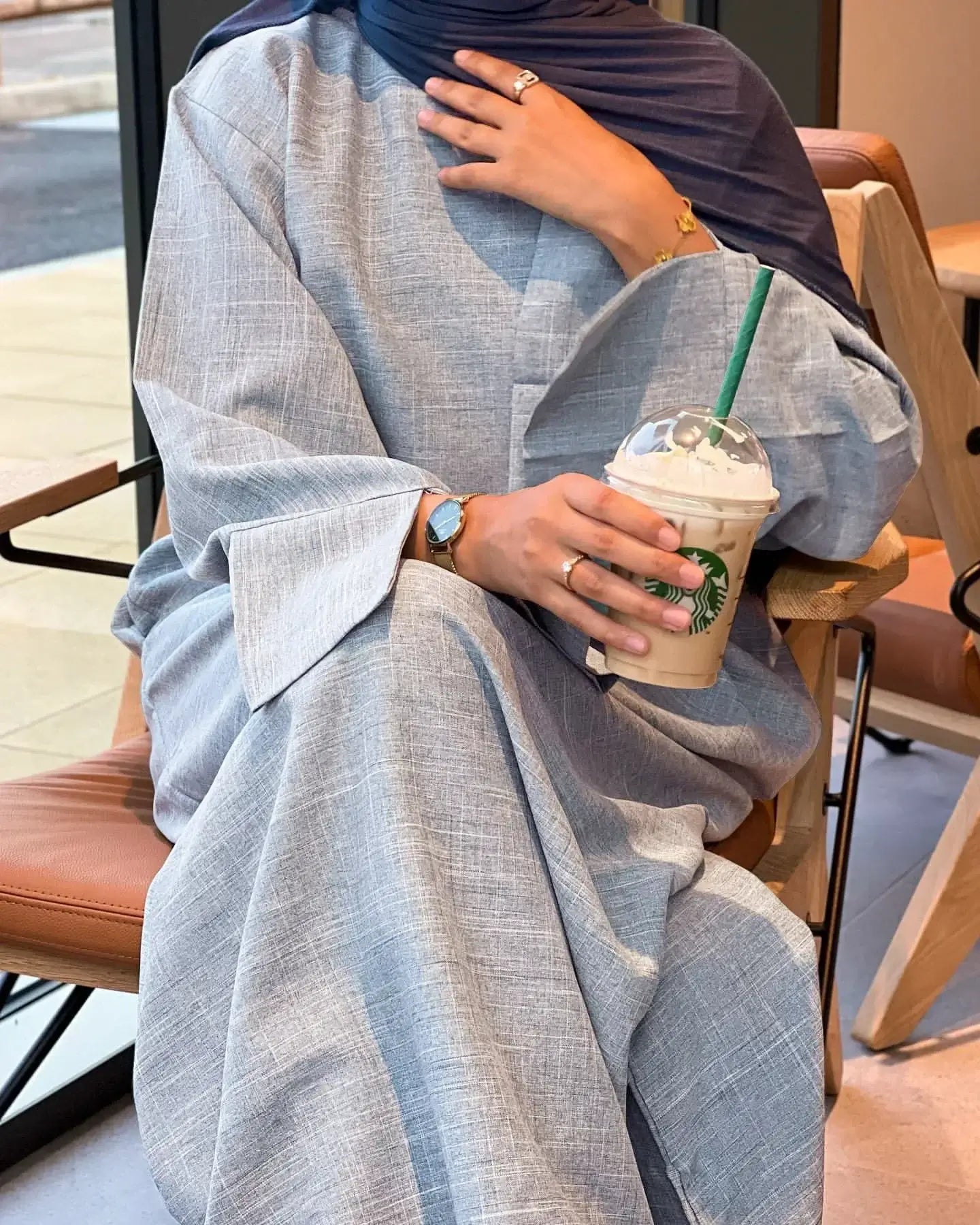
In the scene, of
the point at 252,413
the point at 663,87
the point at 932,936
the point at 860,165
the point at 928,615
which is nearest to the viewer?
the point at 252,413

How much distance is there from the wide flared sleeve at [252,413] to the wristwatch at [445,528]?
2cm

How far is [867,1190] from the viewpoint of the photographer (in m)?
1.71

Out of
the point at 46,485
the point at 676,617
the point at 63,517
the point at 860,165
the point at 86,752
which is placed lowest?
the point at 86,752

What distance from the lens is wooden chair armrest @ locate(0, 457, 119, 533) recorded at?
1452mm

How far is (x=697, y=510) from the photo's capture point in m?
1.05

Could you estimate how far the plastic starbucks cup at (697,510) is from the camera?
3.45ft

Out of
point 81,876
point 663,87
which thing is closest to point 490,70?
point 663,87

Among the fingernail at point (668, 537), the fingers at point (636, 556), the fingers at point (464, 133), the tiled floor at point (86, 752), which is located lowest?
the tiled floor at point (86, 752)

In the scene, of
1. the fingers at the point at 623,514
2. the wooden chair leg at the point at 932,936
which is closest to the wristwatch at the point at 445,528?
the fingers at the point at 623,514

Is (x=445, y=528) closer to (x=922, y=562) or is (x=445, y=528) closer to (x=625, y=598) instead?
(x=625, y=598)

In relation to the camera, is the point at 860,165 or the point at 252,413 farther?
the point at 860,165

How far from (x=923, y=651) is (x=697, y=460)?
1078 mm

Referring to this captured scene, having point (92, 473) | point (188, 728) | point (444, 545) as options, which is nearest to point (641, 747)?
point (444, 545)

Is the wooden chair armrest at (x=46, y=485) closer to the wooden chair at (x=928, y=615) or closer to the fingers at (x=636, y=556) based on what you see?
the fingers at (x=636, y=556)
